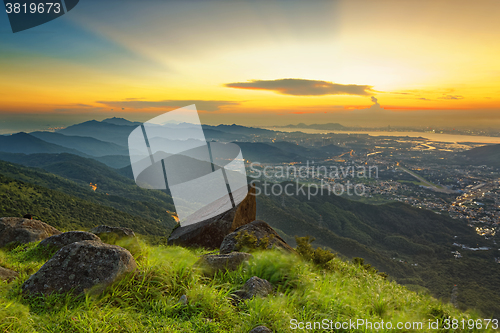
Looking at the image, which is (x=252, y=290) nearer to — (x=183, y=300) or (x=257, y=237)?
(x=183, y=300)

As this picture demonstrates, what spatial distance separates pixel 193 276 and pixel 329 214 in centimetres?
15347

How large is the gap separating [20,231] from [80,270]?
29.8 feet

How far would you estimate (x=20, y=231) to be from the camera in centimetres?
1020

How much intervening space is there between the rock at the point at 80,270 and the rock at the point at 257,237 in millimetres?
3523

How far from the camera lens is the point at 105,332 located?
3.29 m

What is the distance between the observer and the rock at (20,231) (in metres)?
9.84

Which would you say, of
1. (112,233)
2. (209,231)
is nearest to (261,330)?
(112,233)

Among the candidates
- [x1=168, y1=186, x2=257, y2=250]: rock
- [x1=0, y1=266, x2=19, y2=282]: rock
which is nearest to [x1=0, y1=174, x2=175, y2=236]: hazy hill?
[x1=168, y1=186, x2=257, y2=250]: rock

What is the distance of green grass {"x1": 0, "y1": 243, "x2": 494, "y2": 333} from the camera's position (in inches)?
138

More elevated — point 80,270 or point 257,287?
point 80,270

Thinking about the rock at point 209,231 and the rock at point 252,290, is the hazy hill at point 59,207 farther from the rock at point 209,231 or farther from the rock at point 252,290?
the rock at point 252,290

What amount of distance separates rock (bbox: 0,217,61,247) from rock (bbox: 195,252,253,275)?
9039 mm

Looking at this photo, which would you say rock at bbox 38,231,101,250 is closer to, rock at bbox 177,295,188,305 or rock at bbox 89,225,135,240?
rock at bbox 89,225,135,240

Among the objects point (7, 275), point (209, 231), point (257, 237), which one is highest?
point (7, 275)
